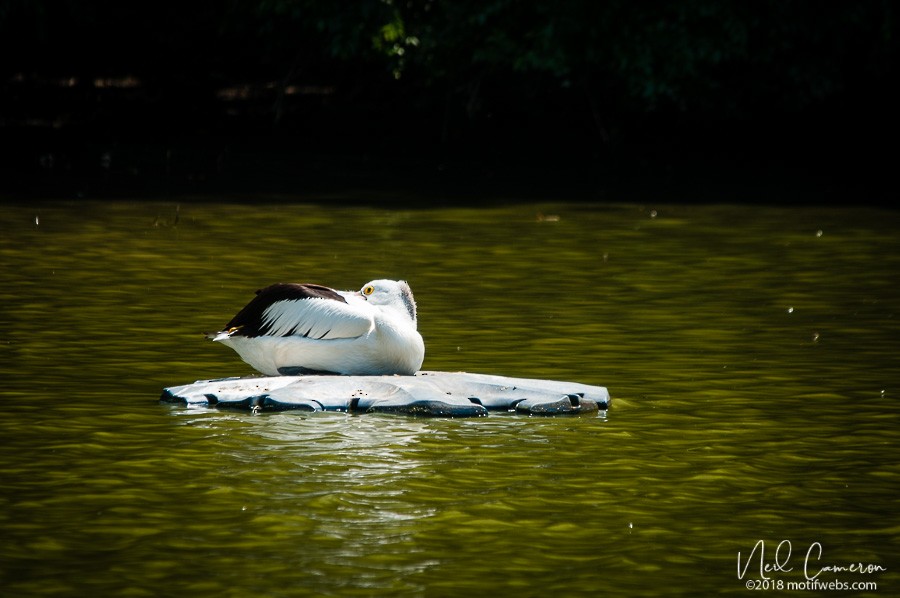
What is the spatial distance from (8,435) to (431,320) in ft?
15.2

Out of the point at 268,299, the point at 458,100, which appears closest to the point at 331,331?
the point at 268,299

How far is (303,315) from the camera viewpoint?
985cm

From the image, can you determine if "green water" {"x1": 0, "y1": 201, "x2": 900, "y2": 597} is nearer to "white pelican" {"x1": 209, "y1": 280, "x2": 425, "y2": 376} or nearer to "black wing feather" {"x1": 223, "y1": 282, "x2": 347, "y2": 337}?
"white pelican" {"x1": 209, "y1": 280, "x2": 425, "y2": 376}

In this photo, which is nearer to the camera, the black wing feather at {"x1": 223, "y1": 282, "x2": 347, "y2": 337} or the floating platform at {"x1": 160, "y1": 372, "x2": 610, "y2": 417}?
the floating platform at {"x1": 160, "y1": 372, "x2": 610, "y2": 417}

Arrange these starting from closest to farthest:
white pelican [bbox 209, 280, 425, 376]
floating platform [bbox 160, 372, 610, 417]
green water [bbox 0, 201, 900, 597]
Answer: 1. green water [bbox 0, 201, 900, 597]
2. floating platform [bbox 160, 372, 610, 417]
3. white pelican [bbox 209, 280, 425, 376]

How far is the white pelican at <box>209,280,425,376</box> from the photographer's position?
977cm

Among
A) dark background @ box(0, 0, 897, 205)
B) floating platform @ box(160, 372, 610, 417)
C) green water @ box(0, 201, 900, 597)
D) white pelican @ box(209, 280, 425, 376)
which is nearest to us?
green water @ box(0, 201, 900, 597)

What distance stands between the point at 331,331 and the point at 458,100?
92.7 feet

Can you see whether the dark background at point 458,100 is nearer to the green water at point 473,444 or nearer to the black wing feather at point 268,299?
the green water at point 473,444

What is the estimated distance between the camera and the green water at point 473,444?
6863 mm

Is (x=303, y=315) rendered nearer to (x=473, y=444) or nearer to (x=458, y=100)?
(x=473, y=444)

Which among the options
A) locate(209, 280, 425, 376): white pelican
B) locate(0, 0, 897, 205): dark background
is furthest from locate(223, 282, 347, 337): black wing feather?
locate(0, 0, 897, 205): dark background

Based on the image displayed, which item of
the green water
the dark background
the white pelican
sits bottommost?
the green water

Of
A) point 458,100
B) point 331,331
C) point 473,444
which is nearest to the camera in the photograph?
point 473,444
